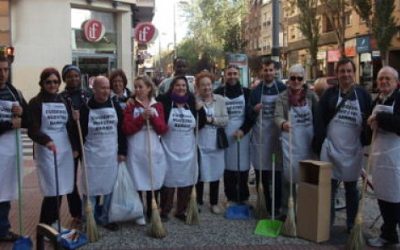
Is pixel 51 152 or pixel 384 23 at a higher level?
pixel 384 23

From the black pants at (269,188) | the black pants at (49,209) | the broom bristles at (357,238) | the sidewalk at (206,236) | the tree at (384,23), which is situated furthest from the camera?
the tree at (384,23)

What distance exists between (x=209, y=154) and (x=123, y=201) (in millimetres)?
1274

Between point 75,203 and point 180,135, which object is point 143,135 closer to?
point 180,135

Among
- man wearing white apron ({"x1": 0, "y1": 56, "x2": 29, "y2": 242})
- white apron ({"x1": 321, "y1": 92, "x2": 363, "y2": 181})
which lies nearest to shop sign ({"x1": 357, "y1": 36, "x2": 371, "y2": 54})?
white apron ({"x1": 321, "y1": 92, "x2": 363, "y2": 181})

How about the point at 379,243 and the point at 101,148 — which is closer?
the point at 379,243

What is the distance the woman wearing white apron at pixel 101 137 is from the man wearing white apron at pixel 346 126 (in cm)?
234

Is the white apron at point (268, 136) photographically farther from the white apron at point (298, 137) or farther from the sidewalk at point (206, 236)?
the sidewalk at point (206, 236)

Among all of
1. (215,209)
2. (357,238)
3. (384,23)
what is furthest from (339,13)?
(357,238)

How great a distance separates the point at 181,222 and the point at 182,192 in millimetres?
368

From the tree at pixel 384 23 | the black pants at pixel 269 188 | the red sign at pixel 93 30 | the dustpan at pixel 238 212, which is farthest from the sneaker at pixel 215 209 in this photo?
the tree at pixel 384 23

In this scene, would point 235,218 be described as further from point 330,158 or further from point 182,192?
point 330,158

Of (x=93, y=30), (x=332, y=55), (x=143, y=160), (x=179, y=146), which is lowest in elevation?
(x=143, y=160)

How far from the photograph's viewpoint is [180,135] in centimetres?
667

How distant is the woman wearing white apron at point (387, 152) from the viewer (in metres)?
5.49
